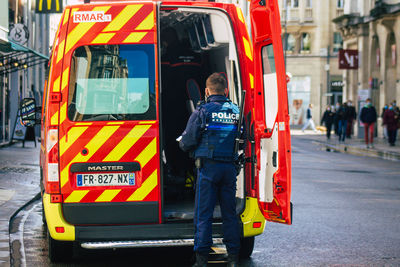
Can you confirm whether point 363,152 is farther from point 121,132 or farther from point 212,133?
point 121,132

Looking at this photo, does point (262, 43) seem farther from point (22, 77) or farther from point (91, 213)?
point (22, 77)

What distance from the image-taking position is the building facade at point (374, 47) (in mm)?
36250

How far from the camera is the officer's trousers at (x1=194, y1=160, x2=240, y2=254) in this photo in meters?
6.45

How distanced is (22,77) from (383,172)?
1730 centimetres

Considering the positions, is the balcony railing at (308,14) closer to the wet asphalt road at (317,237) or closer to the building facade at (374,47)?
the building facade at (374,47)

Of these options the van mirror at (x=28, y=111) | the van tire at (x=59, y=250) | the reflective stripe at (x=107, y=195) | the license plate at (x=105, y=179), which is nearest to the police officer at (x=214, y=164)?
the license plate at (x=105, y=179)

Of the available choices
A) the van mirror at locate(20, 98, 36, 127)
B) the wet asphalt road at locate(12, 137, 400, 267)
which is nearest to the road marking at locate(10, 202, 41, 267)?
the wet asphalt road at locate(12, 137, 400, 267)

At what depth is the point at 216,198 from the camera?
258 inches

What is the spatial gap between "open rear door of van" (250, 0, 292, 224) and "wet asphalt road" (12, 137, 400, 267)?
0.96 m

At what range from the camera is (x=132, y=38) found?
6656 millimetres

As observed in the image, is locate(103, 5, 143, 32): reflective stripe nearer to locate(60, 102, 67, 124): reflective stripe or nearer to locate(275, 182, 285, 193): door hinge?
locate(60, 102, 67, 124): reflective stripe

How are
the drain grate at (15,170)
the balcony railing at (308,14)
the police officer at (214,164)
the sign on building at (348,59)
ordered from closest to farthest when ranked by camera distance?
the police officer at (214,164)
the drain grate at (15,170)
the sign on building at (348,59)
the balcony railing at (308,14)

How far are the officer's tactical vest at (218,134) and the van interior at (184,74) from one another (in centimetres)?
90

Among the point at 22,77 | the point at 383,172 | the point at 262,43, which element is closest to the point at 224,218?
the point at 262,43
